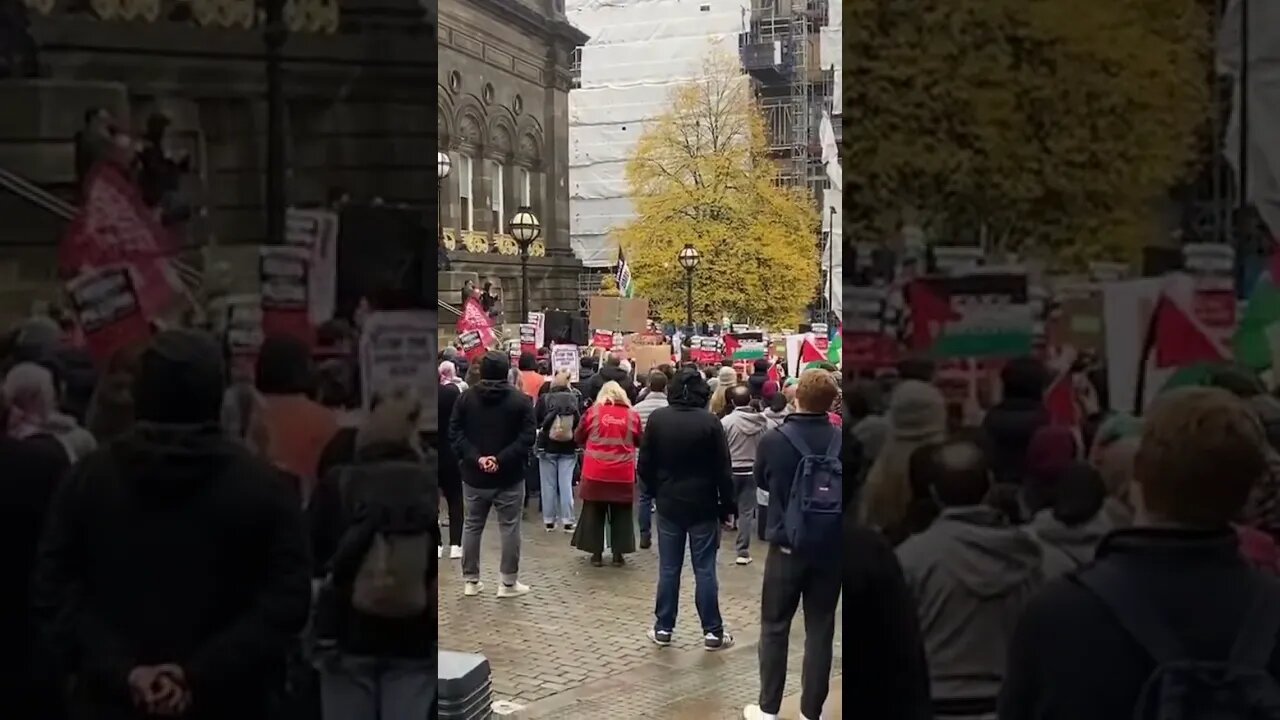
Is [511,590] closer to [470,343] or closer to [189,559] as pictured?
[189,559]

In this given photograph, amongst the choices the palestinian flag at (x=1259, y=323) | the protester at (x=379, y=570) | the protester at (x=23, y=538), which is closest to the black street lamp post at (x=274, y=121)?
the protester at (x=379, y=570)

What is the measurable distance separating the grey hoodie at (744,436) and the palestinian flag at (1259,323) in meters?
6.50

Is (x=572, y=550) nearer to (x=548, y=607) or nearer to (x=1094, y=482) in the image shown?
(x=548, y=607)

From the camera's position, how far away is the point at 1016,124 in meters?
2.94

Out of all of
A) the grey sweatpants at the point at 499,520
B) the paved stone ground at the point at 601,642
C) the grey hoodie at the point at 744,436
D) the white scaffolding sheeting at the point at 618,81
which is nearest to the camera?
the paved stone ground at the point at 601,642

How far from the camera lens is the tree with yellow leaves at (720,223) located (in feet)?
114

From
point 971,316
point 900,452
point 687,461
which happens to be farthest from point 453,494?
point 971,316

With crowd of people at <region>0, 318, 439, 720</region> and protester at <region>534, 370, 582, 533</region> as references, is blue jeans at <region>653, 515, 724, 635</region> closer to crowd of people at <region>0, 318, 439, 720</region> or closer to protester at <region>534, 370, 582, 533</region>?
protester at <region>534, 370, 582, 533</region>

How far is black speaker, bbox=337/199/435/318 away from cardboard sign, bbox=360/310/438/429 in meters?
0.05

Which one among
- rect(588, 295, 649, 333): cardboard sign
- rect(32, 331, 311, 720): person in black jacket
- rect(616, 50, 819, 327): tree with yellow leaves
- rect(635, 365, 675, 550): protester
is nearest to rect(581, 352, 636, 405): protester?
rect(635, 365, 675, 550): protester


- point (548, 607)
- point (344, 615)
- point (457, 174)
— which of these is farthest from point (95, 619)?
point (457, 174)

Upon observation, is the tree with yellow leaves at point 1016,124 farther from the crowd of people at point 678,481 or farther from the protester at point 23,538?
the crowd of people at point 678,481

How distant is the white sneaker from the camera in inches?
342

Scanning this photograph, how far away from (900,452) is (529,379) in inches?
358
